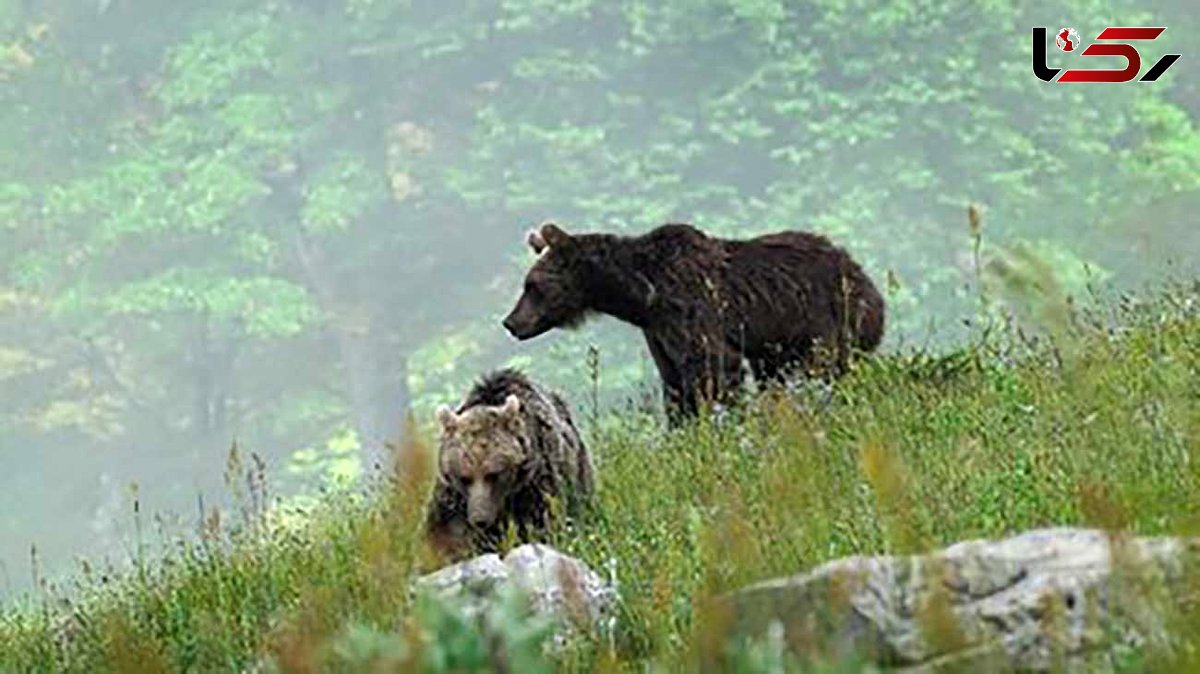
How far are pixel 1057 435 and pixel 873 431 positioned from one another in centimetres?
124

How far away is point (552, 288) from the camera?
1322cm

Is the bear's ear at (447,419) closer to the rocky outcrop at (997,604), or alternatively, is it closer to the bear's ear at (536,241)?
the rocky outcrop at (997,604)

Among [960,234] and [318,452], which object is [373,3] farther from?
[960,234]

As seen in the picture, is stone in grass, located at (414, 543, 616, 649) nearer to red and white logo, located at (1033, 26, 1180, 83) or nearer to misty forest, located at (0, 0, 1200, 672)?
misty forest, located at (0, 0, 1200, 672)

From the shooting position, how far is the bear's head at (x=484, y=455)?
8555 millimetres

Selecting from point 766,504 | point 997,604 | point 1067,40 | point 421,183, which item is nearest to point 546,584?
point 766,504

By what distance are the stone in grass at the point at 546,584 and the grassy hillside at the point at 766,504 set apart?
9cm

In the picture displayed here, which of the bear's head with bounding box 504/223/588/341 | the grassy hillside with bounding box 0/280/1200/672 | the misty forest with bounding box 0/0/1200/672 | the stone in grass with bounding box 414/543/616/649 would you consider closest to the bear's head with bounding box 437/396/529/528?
the grassy hillside with bounding box 0/280/1200/672

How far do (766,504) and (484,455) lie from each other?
68.2 inches

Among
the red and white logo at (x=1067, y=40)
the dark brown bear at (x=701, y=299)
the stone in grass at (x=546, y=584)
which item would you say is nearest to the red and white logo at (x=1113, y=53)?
the red and white logo at (x=1067, y=40)

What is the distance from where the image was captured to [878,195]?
35.4 meters

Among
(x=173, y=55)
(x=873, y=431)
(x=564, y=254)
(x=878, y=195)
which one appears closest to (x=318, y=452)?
(x=173, y=55)

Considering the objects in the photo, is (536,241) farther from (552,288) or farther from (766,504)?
(766,504)

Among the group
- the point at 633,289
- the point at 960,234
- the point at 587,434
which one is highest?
the point at 960,234
